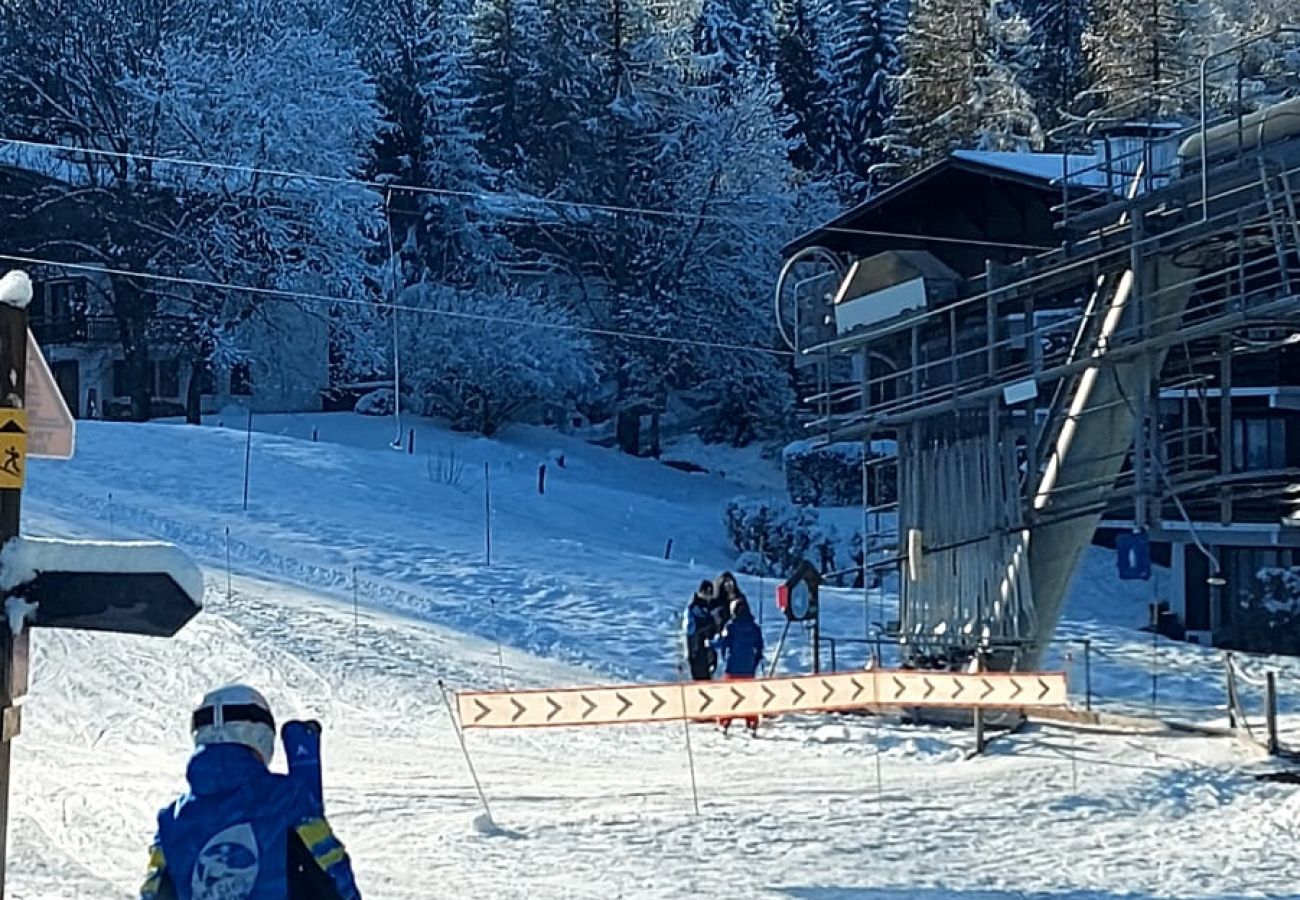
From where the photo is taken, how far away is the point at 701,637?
→ 20.5 meters

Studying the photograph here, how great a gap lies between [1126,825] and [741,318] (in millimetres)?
40466

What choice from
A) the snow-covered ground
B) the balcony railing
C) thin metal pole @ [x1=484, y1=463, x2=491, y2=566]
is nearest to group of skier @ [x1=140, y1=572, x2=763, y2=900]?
the snow-covered ground

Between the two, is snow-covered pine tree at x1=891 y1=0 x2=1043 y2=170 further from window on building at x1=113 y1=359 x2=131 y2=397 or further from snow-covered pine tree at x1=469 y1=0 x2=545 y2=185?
window on building at x1=113 y1=359 x2=131 y2=397

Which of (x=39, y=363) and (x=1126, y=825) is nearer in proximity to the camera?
(x=39, y=363)

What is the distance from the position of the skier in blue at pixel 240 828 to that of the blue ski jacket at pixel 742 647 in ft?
45.0

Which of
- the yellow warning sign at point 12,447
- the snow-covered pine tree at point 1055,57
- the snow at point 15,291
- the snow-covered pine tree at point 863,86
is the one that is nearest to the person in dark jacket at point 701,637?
the snow at point 15,291

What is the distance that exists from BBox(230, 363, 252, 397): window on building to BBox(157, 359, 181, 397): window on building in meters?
1.42

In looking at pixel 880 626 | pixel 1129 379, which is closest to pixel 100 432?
pixel 880 626

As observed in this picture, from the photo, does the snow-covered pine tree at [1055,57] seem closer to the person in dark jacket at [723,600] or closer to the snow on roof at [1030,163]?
the snow on roof at [1030,163]

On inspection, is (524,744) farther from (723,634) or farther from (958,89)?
(958,89)

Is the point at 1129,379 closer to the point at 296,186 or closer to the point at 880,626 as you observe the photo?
the point at 880,626

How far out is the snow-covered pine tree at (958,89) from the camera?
50062 mm

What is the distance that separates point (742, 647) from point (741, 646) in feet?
0.05

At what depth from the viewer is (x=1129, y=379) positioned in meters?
19.2
